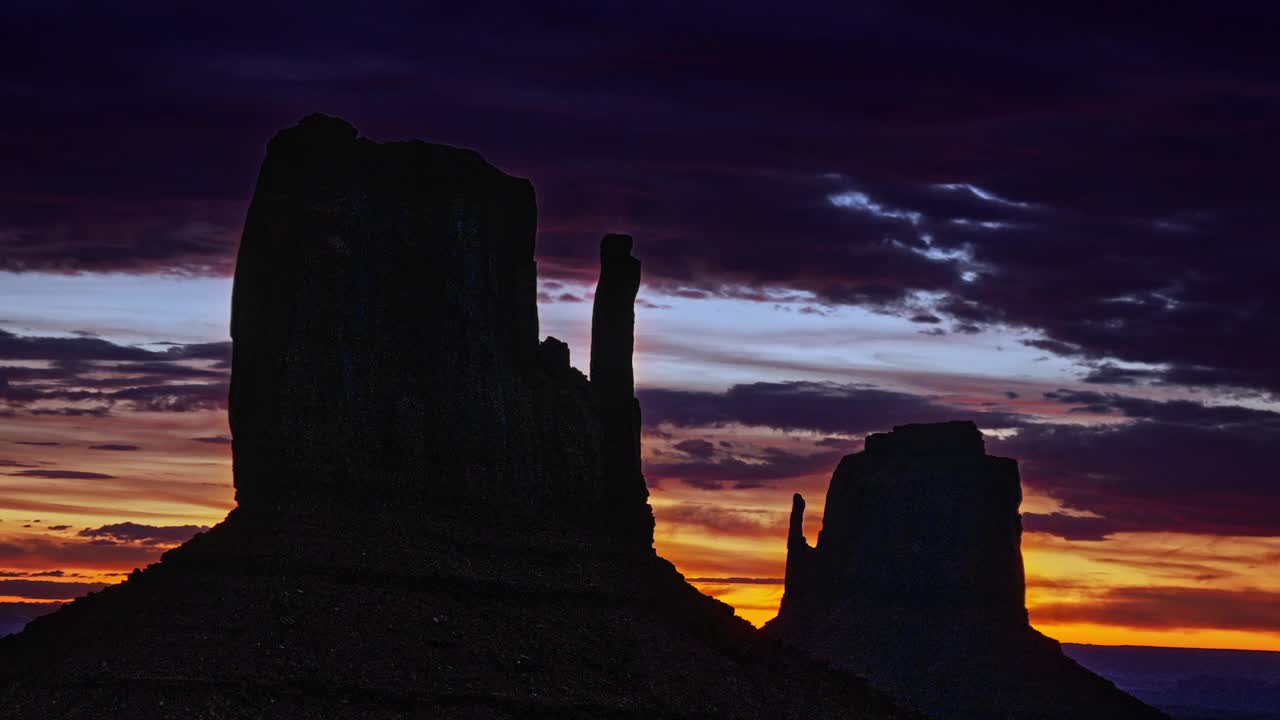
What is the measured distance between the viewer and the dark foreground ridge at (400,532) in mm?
87688

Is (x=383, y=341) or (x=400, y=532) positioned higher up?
(x=383, y=341)

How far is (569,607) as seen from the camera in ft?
348

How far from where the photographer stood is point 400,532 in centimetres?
10256

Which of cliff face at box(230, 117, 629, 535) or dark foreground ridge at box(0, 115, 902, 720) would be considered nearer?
dark foreground ridge at box(0, 115, 902, 720)

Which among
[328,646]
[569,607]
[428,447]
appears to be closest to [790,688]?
[569,607]

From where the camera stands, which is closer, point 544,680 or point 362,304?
point 544,680

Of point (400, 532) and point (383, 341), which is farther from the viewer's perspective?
point (383, 341)

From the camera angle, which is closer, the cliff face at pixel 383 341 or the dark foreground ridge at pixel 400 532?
the dark foreground ridge at pixel 400 532

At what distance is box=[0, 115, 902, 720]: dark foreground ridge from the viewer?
288 ft

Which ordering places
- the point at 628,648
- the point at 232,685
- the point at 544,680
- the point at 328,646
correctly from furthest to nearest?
the point at 628,648 < the point at 544,680 < the point at 328,646 < the point at 232,685

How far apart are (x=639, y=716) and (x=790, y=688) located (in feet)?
61.4

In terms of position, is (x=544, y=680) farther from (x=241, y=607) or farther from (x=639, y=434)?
(x=639, y=434)

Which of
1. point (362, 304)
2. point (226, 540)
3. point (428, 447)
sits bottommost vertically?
point (226, 540)

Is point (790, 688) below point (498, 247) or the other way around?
below
